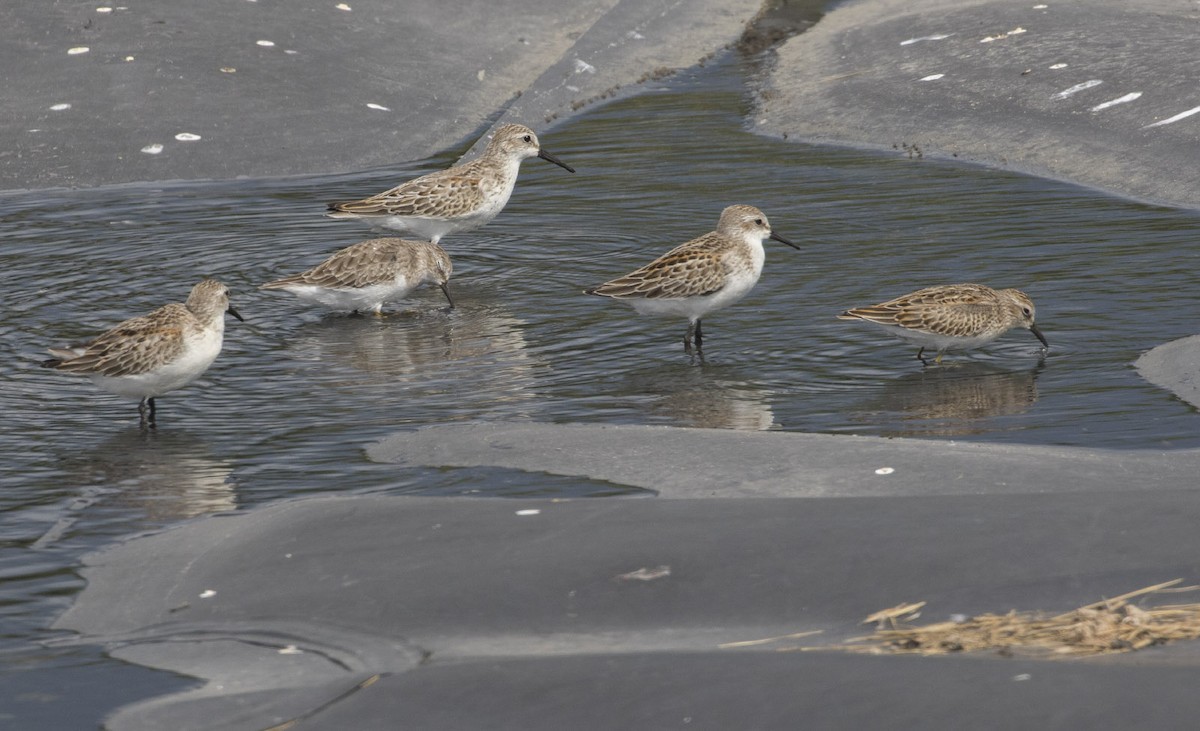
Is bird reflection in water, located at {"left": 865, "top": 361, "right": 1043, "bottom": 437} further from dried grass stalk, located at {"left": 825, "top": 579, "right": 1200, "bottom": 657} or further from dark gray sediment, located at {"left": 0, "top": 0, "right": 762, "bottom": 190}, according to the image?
dark gray sediment, located at {"left": 0, "top": 0, "right": 762, "bottom": 190}

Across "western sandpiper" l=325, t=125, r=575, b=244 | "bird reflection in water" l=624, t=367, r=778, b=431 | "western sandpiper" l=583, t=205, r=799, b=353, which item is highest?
"western sandpiper" l=325, t=125, r=575, b=244

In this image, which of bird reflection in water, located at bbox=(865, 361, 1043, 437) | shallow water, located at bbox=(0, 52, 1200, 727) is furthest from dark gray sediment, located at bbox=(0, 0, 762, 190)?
bird reflection in water, located at bbox=(865, 361, 1043, 437)

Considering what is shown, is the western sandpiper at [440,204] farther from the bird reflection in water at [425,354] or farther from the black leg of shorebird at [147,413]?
the black leg of shorebird at [147,413]

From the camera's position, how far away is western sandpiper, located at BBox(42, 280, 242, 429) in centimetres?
1133

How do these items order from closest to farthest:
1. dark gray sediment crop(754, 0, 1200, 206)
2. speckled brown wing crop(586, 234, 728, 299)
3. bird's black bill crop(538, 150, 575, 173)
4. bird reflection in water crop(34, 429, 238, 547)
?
bird reflection in water crop(34, 429, 238, 547)
speckled brown wing crop(586, 234, 728, 299)
dark gray sediment crop(754, 0, 1200, 206)
bird's black bill crop(538, 150, 575, 173)

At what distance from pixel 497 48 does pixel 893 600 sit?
18527 millimetres

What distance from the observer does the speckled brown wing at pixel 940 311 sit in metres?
12.3

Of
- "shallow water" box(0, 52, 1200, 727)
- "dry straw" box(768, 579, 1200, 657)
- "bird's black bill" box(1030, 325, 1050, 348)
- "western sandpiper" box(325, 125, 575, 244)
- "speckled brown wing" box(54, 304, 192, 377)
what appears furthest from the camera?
"western sandpiper" box(325, 125, 575, 244)

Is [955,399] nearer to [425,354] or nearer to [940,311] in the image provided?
[940,311]

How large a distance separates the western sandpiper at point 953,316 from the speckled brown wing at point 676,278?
47.4 inches

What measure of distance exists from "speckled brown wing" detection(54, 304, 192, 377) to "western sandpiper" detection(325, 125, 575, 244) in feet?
16.9

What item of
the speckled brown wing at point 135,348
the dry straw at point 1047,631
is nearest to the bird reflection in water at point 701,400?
the speckled brown wing at point 135,348

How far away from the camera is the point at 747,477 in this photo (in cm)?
977

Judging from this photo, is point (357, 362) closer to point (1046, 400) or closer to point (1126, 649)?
point (1046, 400)
